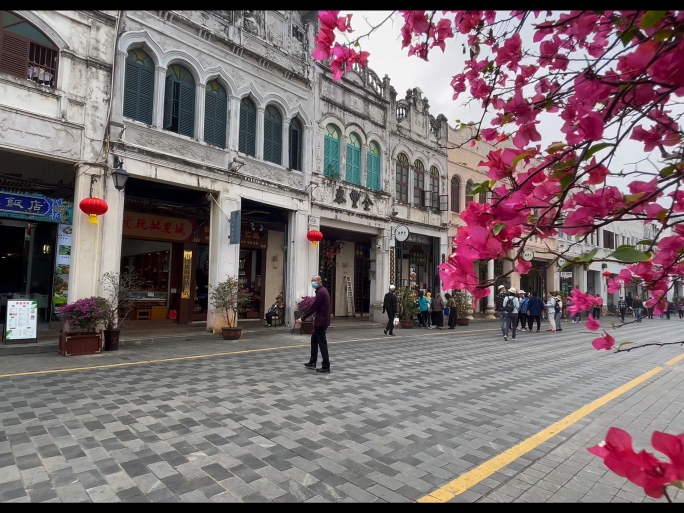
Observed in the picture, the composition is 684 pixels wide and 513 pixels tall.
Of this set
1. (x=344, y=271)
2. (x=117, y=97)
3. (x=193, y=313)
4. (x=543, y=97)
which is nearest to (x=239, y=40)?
(x=117, y=97)

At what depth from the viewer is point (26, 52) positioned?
9.55m

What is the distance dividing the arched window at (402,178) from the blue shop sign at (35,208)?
44.4 ft

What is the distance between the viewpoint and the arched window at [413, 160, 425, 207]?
21188 mm

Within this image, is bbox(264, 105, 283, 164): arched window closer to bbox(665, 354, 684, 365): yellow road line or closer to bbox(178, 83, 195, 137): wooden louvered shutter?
bbox(178, 83, 195, 137): wooden louvered shutter

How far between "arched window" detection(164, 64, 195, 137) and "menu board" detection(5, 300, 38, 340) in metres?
5.88

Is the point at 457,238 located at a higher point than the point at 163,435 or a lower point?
higher

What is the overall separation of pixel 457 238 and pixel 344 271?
19.3 m

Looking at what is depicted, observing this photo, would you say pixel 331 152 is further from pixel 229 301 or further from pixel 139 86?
pixel 229 301

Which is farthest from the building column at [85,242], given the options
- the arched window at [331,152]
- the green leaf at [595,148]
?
the green leaf at [595,148]

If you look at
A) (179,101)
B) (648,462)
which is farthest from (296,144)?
(648,462)

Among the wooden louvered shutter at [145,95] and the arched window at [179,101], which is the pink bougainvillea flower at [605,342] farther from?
the arched window at [179,101]
